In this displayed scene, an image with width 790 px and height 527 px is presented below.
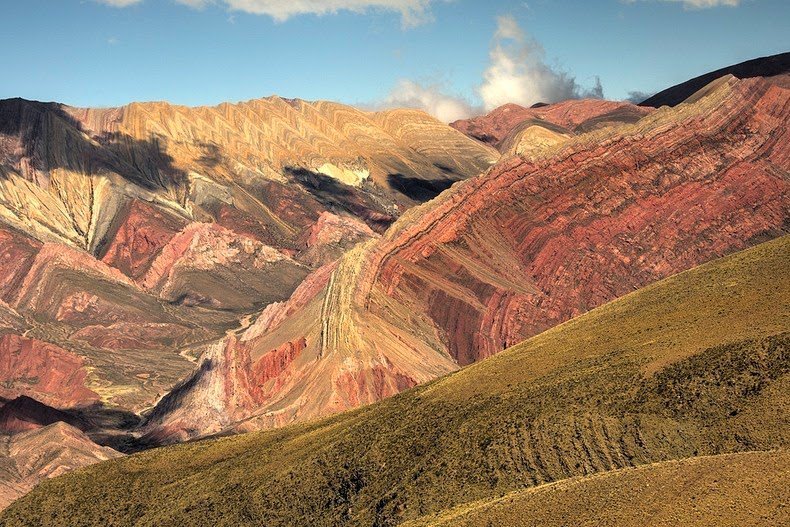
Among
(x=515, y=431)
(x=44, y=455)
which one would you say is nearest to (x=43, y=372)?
(x=44, y=455)

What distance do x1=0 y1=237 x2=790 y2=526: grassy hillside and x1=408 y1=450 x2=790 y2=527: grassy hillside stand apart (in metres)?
3.50

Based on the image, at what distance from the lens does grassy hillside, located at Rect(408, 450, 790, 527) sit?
43.6m

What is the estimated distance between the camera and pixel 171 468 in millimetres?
73500

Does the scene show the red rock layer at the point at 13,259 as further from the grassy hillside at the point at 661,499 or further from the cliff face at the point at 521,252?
the grassy hillside at the point at 661,499

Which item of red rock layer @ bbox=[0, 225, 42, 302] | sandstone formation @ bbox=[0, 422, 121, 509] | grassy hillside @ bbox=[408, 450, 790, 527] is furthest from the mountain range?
red rock layer @ bbox=[0, 225, 42, 302]

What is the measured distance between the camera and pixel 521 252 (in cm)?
11100

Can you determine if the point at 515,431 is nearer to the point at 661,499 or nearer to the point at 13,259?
the point at 661,499

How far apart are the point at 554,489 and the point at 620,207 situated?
6539 centimetres

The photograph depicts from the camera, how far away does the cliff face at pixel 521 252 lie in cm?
9481

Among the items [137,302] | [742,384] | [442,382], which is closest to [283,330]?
[442,382]

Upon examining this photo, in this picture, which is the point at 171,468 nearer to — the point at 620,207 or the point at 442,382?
the point at 442,382

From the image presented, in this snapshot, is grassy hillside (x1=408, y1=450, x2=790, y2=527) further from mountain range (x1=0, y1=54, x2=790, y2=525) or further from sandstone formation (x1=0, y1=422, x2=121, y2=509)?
sandstone formation (x1=0, y1=422, x2=121, y2=509)

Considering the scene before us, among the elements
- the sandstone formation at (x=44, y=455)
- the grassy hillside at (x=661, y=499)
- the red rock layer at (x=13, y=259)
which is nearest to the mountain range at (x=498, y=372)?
the grassy hillside at (x=661, y=499)

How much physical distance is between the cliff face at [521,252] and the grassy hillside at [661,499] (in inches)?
1507
